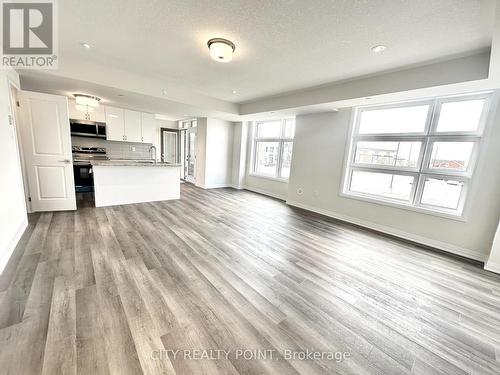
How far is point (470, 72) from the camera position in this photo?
97.7 inches

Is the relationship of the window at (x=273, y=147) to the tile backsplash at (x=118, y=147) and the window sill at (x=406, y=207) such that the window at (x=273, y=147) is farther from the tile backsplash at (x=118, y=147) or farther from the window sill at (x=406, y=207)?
the tile backsplash at (x=118, y=147)

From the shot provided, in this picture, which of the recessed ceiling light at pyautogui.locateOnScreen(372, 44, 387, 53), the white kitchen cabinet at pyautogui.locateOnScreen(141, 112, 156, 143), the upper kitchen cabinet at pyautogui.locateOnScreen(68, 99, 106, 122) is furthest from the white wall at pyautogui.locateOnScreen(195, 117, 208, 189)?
→ the recessed ceiling light at pyautogui.locateOnScreen(372, 44, 387, 53)

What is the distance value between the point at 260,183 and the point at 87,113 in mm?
5245

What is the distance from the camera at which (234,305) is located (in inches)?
71.3

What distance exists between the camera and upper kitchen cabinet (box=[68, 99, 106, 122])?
204 inches

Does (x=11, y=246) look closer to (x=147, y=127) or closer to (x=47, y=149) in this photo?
(x=47, y=149)

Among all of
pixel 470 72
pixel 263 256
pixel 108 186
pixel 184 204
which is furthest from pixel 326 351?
pixel 108 186

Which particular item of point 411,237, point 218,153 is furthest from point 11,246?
point 411,237

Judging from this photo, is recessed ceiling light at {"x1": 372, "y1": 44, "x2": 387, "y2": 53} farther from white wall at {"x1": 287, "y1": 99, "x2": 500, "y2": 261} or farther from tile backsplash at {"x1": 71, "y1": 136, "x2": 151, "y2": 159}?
tile backsplash at {"x1": 71, "y1": 136, "x2": 151, "y2": 159}

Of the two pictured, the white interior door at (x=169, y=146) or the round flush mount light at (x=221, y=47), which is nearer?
the round flush mount light at (x=221, y=47)

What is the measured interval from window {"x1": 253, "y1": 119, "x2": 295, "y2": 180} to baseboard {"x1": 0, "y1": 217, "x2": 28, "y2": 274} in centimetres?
544

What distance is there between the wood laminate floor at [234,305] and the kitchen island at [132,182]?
3.81ft

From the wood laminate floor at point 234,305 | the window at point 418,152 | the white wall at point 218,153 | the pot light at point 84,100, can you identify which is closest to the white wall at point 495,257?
the wood laminate floor at point 234,305

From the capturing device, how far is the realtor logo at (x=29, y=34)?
2.03 meters
